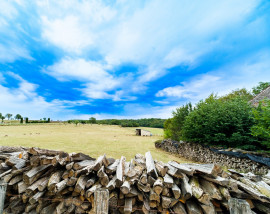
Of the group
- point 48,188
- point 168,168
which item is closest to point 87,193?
point 48,188

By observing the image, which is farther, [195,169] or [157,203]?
[195,169]

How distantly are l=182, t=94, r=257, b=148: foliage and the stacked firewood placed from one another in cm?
489

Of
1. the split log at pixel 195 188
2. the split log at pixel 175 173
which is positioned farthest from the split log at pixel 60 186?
the split log at pixel 195 188

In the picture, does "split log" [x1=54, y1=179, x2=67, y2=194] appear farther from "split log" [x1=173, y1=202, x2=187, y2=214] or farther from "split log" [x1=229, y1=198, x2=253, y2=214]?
"split log" [x1=229, y1=198, x2=253, y2=214]

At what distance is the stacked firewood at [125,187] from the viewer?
2389 mm

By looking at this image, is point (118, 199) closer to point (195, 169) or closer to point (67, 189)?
point (67, 189)

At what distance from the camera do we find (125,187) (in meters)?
2.40

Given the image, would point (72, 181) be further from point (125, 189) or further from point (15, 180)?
point (15, 180)

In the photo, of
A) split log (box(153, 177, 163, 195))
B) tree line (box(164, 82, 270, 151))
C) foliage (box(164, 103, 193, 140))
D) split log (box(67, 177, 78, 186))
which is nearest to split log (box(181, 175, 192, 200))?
split log (box(153, 177, 163, 195))

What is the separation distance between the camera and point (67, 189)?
9.18 feet

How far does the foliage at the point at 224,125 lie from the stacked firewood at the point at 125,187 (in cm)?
489

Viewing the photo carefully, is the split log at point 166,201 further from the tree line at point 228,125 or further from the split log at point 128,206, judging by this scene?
the tree line at point 228,125

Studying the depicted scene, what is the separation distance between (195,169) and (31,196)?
3615 mm

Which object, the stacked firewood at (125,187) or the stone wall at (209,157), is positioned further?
the stone wall at (209,157)
